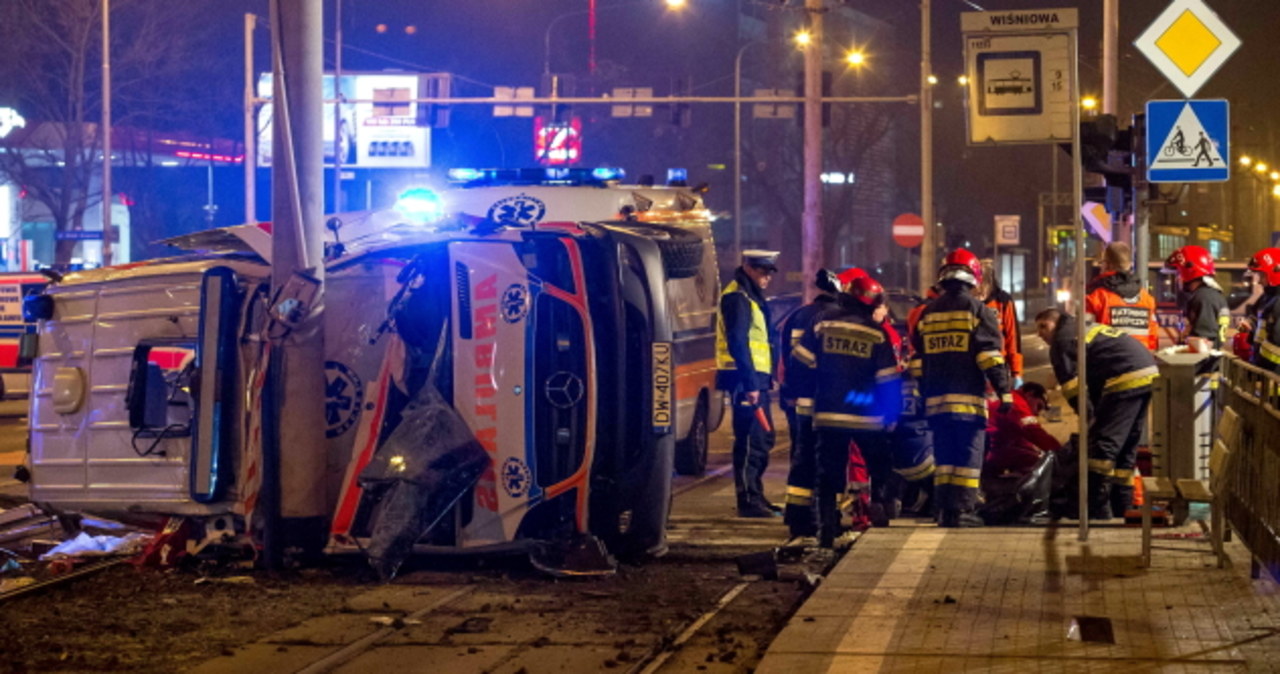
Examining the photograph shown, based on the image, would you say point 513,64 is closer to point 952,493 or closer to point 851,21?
point 851,21

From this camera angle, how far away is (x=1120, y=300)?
9844 millimetres

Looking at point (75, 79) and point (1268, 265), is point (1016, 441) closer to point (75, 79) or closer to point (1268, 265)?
point (1268, 265)

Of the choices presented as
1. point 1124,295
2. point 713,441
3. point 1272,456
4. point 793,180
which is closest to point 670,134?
point 793,180

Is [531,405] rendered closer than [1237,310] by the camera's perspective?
Yes

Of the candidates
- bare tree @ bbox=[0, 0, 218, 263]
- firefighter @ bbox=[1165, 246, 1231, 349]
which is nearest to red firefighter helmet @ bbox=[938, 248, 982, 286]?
firefighter @ bbox=[1165, 246, 1231, 349]

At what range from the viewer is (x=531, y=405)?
7.97 meters

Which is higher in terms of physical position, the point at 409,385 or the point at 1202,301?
the point at 1202,301

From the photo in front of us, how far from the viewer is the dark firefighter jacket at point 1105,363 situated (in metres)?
9.31

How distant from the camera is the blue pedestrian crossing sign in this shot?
9.72 m

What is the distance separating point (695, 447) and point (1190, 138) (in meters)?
4.88

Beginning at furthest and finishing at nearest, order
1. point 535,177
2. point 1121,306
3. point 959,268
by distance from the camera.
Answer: point 535,177
point 1121,306
point 959,268

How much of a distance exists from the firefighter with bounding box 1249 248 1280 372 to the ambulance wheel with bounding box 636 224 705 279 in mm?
4440

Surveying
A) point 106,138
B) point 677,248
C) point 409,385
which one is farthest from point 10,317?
point 409,385

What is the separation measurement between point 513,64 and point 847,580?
49.5 m
